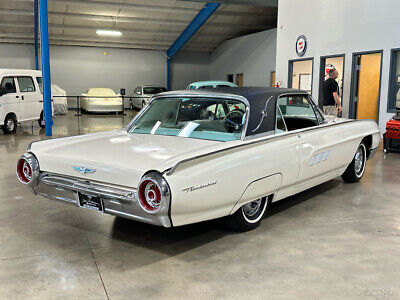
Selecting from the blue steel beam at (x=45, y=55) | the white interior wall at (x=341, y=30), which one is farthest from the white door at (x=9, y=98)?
the white interior wall at (x=341, y=30)


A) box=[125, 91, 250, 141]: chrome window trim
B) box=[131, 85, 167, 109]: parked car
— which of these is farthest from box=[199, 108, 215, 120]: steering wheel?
box=[131, 85, 167, 109]: parked car

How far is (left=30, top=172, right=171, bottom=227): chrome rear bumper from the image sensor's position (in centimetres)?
296

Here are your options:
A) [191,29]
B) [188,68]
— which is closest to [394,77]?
[191,29]

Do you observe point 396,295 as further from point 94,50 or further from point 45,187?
point 94,50

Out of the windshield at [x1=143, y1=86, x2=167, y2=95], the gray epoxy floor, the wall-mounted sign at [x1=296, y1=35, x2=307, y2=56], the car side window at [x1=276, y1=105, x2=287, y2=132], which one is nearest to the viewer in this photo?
the gray epoxy floor

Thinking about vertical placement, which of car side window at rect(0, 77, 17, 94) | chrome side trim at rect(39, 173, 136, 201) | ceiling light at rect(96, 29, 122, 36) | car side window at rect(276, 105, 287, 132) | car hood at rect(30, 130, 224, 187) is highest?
ceiling light at rect(96, 29, 122, 36)

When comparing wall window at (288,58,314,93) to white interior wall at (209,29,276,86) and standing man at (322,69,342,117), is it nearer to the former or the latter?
standing man at (322,69,342,117)

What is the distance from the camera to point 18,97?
1093 centimetres

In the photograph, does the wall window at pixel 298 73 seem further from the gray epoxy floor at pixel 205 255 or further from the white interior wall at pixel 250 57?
the gray epoxy floor at pixel 205 255

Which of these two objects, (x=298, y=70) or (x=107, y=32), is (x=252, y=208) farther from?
(x=107, y=32)

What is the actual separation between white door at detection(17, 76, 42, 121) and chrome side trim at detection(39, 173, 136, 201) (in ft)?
27.9

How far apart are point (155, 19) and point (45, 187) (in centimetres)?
1629

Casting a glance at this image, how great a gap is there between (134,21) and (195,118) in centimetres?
1569

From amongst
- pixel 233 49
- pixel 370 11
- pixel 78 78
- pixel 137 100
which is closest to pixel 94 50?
pixel 78 78
